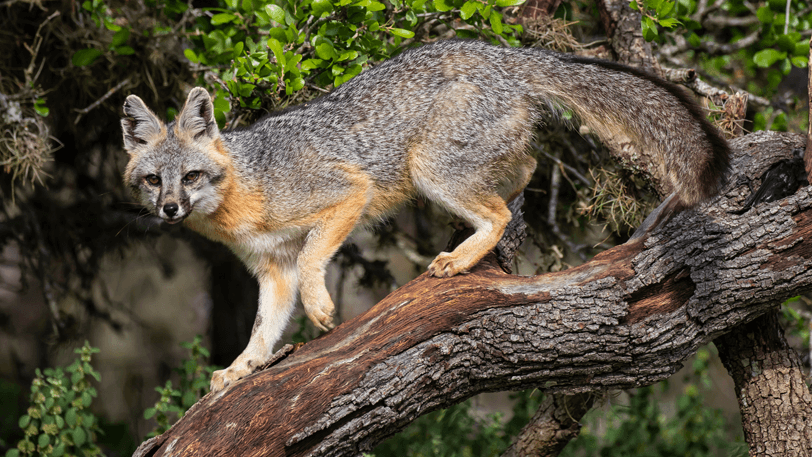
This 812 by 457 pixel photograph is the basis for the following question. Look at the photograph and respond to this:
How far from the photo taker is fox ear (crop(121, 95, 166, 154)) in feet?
12.9

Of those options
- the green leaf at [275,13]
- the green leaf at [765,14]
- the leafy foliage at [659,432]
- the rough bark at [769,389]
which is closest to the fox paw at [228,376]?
the green leaf at [275,13]

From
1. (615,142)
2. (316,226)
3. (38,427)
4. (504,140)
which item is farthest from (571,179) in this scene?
(38,427)

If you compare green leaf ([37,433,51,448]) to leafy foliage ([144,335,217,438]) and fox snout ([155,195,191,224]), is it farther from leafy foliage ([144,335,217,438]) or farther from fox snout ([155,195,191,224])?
fox snout ([155,195,191,224])

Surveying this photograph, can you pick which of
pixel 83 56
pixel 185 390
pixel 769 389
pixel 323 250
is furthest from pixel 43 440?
pixel 769 389

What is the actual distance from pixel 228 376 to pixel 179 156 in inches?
55.3

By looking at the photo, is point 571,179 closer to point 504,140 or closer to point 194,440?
point 504,140

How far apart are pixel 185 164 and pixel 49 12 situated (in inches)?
104

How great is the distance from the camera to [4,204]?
5883 millimetres

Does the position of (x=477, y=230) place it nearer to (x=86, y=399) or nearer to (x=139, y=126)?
(x=139, y=126)

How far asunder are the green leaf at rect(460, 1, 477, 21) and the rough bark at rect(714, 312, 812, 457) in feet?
8.74

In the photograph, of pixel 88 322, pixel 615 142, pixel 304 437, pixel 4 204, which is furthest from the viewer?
pixel 88 322

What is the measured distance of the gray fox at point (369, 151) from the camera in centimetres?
380

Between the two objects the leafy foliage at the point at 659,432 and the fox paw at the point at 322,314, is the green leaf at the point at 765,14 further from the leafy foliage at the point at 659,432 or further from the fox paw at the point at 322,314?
the fox paw at the point at 322,314

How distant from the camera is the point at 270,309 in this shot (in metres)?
4.29
